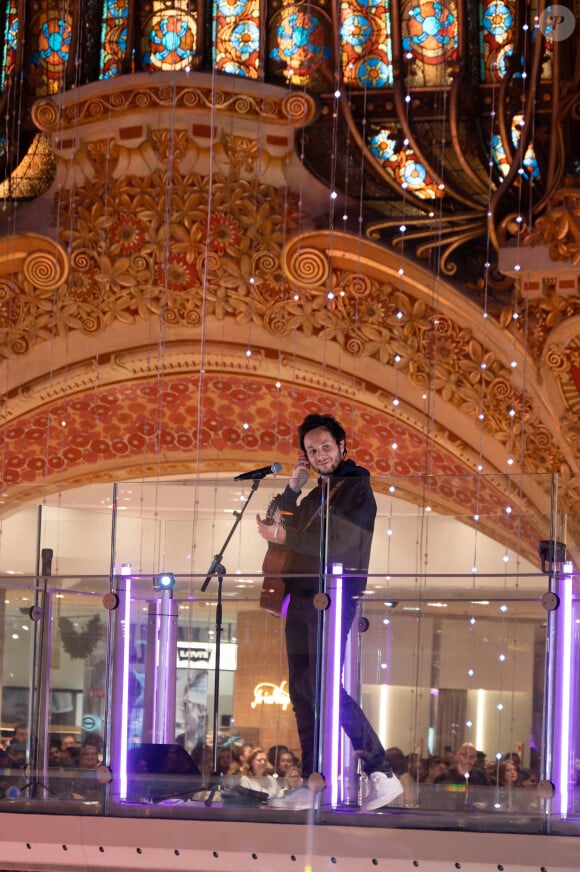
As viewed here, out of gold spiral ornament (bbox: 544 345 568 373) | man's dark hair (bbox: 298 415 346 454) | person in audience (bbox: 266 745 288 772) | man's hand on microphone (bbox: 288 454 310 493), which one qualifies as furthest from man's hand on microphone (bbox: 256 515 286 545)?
gold spiral ornament (bbox: 544 345 568 373)

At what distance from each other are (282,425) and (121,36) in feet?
8.65

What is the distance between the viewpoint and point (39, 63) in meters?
9.76

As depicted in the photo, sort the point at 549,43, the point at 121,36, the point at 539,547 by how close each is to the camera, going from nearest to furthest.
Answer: the point at 539,547
the point at 549,43
the point at 121,36

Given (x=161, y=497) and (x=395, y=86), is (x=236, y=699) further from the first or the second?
(x=395, y=86)

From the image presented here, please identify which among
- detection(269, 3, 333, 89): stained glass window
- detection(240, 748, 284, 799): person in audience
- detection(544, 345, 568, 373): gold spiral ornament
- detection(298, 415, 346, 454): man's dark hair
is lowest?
detection(240, 748, 284, 799): person in audience

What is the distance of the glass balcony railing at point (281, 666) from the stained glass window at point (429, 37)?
4652mm

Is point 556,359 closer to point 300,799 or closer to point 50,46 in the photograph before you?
point 50,46

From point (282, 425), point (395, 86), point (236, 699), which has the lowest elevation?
point (236, 699)

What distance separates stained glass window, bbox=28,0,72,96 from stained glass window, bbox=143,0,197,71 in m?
0.50

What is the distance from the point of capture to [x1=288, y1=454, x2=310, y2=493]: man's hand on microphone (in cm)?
494

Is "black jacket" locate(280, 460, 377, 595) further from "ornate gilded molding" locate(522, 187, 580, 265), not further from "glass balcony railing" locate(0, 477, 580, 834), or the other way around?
"ornate gilded molding" locate(522, 187, 580, 265)

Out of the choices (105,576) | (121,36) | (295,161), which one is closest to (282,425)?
(295,161)

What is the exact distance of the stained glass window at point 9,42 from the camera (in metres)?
9.77

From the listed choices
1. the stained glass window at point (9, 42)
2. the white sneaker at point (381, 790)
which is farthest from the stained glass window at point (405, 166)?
the white sneaker at point (381, 790)
